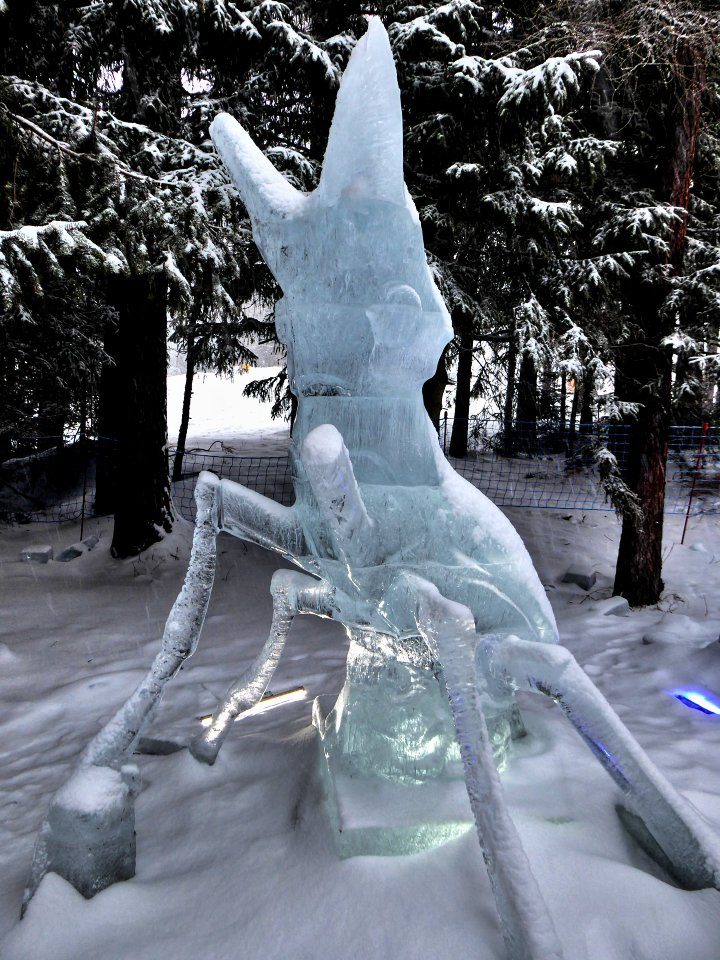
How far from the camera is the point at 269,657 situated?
2562 mm

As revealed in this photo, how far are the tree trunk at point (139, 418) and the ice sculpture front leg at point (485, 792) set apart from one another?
566cm

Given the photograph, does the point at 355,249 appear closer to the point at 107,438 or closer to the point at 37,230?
the point at 37,230

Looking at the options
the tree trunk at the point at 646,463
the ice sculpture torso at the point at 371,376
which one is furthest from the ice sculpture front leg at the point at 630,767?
the tree trunk at the point at 646,463

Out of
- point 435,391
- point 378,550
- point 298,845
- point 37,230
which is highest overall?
point 37,230

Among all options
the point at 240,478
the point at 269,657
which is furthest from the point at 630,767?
the point at 240,478

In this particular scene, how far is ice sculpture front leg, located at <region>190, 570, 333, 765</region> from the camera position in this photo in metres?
2.31

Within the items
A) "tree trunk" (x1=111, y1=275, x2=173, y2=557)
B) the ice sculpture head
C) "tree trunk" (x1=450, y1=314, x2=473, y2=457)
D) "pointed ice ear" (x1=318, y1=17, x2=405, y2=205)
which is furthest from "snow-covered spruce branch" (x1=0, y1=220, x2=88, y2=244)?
"tree trunk" (x1=450, y1=314, x2=473, y2=457)

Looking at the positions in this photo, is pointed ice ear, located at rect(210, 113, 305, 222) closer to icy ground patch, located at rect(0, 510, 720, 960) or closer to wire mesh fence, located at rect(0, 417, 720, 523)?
icy ground patch, located at rect(0, 510, 720, 960)

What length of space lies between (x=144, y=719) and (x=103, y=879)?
48 centimetres

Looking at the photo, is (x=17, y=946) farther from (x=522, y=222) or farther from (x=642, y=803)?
(x=522, y=222)

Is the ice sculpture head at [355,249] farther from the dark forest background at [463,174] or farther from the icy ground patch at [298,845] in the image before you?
the dark forest background at [463,174]

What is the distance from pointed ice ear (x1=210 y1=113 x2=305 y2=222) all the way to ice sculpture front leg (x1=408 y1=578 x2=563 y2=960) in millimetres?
1296

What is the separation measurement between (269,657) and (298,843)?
72cm

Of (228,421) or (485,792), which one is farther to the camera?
(228,421)
